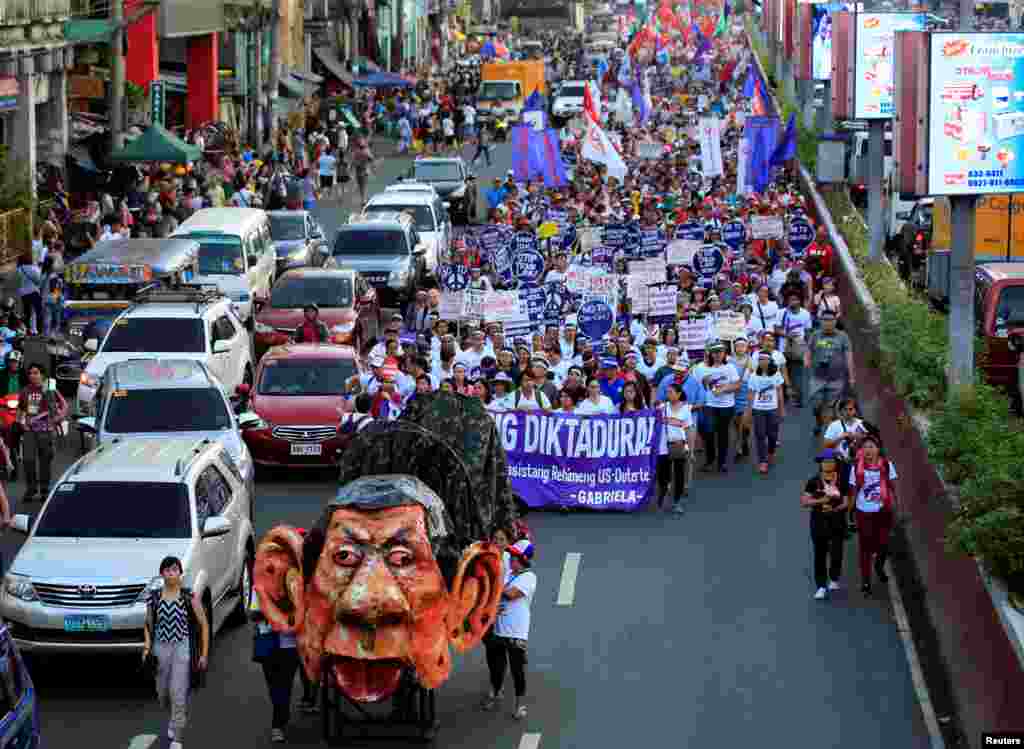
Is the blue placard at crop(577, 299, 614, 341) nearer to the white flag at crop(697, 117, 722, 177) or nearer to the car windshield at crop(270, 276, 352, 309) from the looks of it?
the car windshield at crop(270, 276, 352, 309)

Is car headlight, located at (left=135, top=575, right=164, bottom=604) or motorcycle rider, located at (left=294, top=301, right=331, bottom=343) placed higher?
motorcycle rider, located at (left=294, top=301, right=331, bottom=343)

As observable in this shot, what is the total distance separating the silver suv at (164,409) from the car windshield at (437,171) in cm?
2871

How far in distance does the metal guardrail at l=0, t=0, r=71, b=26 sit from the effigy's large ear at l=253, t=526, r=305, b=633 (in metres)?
27.2

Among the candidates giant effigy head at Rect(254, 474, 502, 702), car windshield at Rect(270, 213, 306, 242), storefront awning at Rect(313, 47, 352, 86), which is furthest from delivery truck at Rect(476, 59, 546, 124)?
giant effigy head at Rect(254, 474, 502, 702)

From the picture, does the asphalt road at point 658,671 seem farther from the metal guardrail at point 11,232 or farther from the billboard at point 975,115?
the metal guardrail at point 11,232

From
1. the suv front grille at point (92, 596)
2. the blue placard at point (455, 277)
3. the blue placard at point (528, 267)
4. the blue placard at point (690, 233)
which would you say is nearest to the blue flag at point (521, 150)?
the blue placard at point (690, 233)

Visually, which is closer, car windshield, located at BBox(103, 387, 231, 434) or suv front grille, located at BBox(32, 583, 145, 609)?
suv front grille, located at BBox(32, 583, 145, 609)

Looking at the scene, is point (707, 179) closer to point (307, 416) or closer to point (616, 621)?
point (307, 416)

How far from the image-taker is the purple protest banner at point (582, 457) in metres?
23.1

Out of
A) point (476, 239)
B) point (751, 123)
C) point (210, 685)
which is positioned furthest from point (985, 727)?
point (751, 123)

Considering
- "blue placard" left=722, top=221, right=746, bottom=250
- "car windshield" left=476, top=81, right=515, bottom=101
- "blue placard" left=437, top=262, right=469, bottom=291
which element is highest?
Result: "car windshield" left=476, top=81, right=515, bottom=101

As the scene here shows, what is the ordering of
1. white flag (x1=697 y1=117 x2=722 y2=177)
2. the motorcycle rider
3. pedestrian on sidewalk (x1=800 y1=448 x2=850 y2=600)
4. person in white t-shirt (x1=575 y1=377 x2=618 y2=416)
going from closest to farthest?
pedestrian on sidewalk (x1=800 y1=448 x2=850 y2=600) → person in white t-shirt (x1=575 y1=377 x2=618 y2=416) → the motorcycle rider → white flag (x1=697 y1=117 x2=722 y2=177)

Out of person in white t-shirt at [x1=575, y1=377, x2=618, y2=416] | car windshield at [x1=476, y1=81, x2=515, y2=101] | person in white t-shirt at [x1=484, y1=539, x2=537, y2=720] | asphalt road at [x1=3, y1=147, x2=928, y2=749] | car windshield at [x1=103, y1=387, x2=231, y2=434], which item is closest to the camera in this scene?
asphalt road at [x1=3, y1=147, x2=928, y2=749]

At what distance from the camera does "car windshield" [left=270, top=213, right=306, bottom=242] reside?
4003cm
